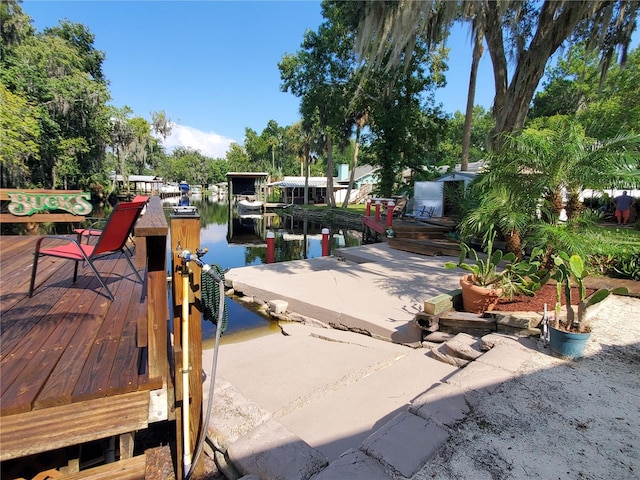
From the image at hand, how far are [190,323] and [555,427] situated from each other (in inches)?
89.4

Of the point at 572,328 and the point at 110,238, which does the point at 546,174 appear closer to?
the point at 572,328

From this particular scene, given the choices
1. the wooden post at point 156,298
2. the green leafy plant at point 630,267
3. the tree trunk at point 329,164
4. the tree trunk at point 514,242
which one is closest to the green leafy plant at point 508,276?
the tree trunk at point 514,242

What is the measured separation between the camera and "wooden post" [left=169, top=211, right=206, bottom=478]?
205 cm

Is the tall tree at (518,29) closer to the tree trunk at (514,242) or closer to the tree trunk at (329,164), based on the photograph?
the tree trunk at (514,242)

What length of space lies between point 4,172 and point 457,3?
18.3m

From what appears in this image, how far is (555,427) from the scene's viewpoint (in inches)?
76.4

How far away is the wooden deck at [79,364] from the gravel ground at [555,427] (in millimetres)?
1612

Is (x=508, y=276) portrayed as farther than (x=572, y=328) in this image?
Yes

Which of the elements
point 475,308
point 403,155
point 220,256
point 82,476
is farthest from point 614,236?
point 403,155

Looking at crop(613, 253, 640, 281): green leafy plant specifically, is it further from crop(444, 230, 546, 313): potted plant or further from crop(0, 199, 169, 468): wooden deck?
crop(0, 199, 169, 468): wooden deck

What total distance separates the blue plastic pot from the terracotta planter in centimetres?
89

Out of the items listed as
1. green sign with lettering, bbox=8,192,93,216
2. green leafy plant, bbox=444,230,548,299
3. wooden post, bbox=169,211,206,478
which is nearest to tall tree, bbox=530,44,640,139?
green leafy plant, bbox=444,230,548,299

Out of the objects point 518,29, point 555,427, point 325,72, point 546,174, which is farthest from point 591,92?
point 555,427

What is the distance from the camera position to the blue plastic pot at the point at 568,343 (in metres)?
2.68
